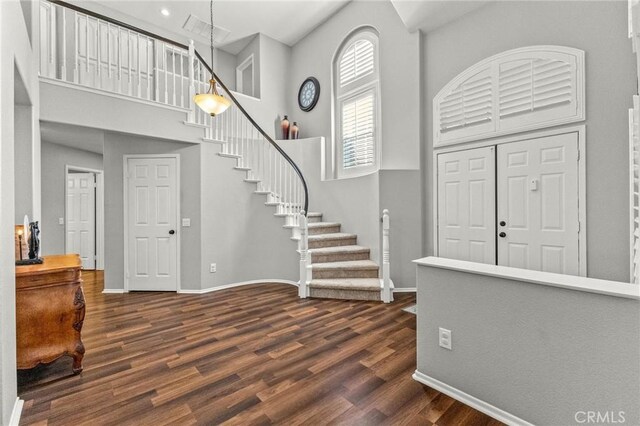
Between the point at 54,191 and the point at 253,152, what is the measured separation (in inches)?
160

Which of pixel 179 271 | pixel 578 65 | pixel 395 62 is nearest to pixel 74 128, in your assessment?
pixel 179 271

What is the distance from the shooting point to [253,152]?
5.17 m

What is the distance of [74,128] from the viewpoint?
12.1ft

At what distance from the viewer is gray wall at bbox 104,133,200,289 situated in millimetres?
4516

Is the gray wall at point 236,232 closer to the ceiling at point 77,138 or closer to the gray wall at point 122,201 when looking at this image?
the gray wall at point 122,201

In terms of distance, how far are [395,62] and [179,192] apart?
3.95 m

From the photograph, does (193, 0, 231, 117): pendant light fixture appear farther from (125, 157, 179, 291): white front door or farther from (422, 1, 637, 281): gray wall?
(422, 1, 637, 281): gray wall

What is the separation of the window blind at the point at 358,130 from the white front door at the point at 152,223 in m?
3.02

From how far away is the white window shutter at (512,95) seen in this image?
3.03 metres

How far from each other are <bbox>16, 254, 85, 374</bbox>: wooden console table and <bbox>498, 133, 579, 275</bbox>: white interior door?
14.0 feet

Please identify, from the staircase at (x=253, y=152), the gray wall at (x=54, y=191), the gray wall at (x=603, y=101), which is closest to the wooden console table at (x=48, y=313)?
Answer: the staircase at (x=253, y=152)

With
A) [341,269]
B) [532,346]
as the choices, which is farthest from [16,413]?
[341,269]

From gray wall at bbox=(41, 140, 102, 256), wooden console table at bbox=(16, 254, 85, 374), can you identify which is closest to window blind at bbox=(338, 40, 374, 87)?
wooden console table at bbox=(16, 254, 85, 374)

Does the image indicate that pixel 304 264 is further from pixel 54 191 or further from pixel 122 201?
pixel 54 191
